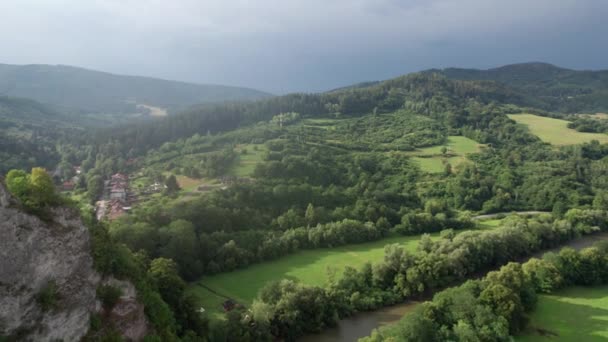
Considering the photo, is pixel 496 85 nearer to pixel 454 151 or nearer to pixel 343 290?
pixel 454 151

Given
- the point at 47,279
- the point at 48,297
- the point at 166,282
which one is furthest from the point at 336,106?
the point at 48,297

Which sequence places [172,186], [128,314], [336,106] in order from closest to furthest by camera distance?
[128,314]
[172,186]
[336,106]

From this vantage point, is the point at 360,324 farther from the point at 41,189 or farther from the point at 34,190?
the point at 34,190

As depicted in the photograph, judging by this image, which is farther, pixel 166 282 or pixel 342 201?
pixel 342 201

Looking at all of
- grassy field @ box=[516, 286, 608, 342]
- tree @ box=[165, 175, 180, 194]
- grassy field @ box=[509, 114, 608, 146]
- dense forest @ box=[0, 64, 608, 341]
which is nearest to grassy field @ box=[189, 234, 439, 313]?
dense forest @ box=[0, 64, 608, 341]

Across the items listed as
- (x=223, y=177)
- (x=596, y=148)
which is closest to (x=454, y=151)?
(x=596, y=148)

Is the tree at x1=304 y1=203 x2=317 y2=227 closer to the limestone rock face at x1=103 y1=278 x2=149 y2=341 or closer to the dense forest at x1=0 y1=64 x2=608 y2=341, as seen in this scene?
the dense forest at x1=0 y1=64 x2=608 y2=341
